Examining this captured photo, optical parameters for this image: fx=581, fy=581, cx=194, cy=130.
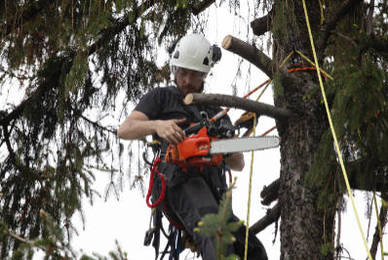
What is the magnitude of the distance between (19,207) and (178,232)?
5.86 feet

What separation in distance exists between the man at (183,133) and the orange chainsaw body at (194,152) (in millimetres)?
50

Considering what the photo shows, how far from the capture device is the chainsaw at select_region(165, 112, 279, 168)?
2855 millimetres

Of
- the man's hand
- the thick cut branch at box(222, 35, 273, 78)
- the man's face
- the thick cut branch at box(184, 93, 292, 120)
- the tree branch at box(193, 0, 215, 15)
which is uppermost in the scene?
the tree branch at box(193, 0, 215, 15)

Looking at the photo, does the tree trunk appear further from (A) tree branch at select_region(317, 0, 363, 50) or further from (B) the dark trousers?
(B) the dark trousers

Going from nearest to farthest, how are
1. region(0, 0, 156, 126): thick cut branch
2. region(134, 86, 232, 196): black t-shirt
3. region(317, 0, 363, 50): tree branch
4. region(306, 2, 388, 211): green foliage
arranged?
region(306, 2, 388, 211): green foliage → region(134, 86, 232, 196): black t-shirt → region(317, 0, 363, 50): tree branch → region(0, 0, 156, 126): thick cut branch

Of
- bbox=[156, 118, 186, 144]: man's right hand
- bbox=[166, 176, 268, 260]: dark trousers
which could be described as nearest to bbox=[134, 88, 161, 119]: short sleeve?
bbox=[156, 118, 186, 144]: man's right hand

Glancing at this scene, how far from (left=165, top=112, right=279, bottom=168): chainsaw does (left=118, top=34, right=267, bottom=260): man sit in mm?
57

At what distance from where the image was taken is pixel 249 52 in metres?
3.22

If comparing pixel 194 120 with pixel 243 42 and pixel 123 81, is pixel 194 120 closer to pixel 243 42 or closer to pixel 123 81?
pixel 243 42

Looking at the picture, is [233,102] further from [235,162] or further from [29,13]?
[29,13]

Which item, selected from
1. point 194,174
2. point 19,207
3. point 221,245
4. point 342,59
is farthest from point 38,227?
point 221,245

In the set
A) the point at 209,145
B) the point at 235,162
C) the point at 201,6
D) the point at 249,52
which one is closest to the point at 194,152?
the point at 209,145

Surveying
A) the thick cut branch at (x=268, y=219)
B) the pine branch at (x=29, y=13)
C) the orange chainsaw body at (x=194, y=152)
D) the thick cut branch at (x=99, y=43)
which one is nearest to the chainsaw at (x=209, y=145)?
the orange chainsaw body at (x=194, y=152)

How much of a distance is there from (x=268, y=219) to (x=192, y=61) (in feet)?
3.93
